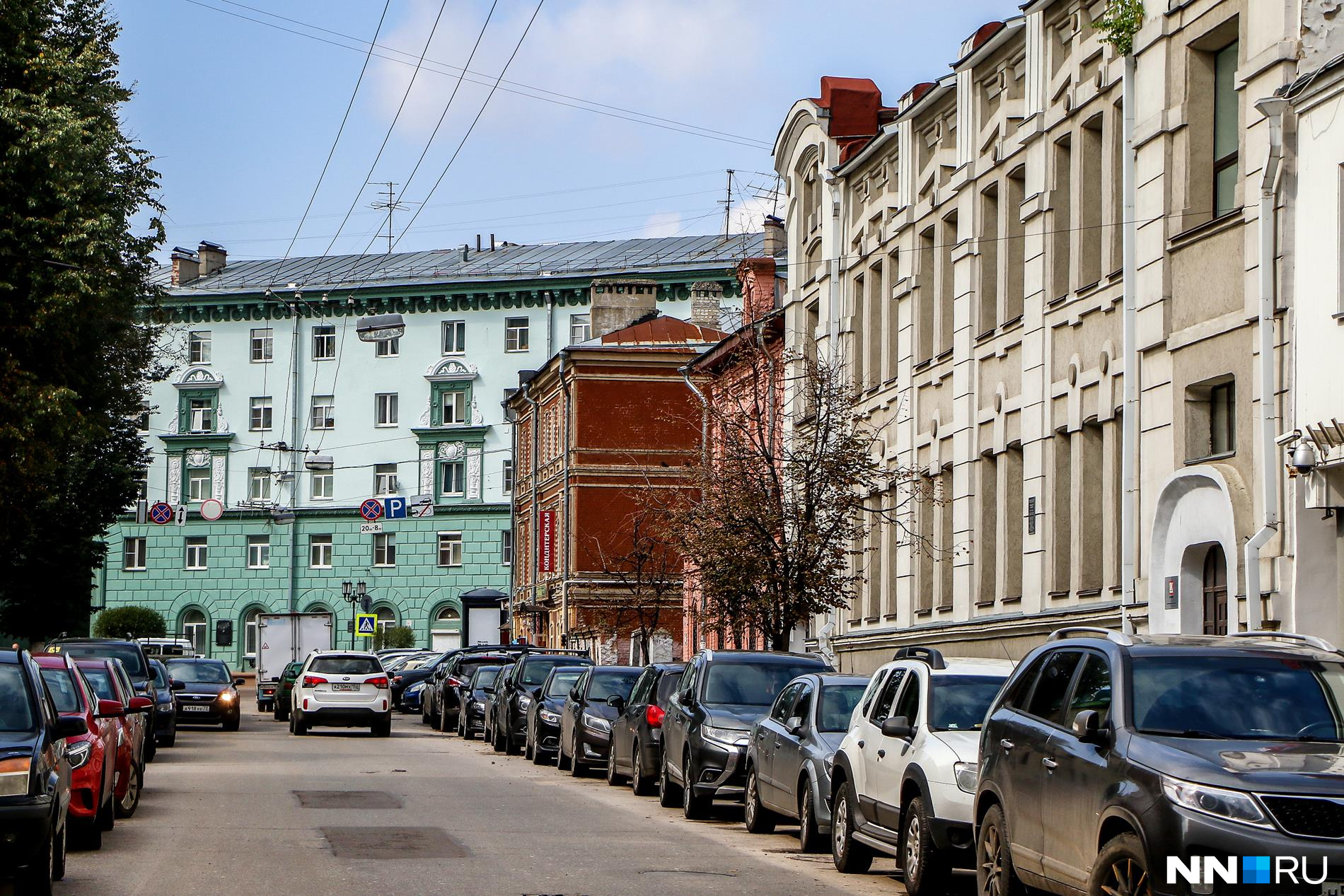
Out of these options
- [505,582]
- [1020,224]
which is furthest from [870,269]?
[505,582]

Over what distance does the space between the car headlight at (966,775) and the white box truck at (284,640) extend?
46.8 meters

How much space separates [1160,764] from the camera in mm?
9172

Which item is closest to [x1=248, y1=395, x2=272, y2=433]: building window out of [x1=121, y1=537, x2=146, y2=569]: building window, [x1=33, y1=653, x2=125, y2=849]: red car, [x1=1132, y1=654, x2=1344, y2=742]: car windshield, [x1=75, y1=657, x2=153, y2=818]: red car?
[x1=121, y1=537, x2=146, y2=569]: building window

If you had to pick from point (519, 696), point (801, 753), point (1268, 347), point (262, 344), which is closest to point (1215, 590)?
point (1268, 347)

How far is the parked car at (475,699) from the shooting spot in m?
40.7

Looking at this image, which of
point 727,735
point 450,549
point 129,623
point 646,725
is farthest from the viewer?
point 450,549

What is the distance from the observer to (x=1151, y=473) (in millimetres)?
23141

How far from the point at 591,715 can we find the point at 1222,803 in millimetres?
19278

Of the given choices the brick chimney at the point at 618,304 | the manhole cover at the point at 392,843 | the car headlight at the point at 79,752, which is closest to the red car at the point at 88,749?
the car headlight at the point at 79,752

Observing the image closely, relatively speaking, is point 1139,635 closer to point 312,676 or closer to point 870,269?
point 870,269

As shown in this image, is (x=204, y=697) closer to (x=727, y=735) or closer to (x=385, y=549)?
(x=727, y=735)

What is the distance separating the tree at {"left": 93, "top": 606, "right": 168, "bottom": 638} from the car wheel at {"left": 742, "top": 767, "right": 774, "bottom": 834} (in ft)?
216

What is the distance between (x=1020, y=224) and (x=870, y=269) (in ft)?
24.5

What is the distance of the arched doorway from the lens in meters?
22.0
